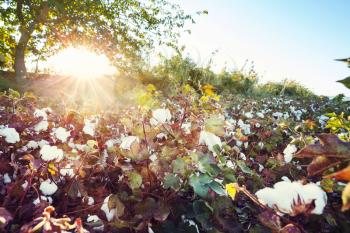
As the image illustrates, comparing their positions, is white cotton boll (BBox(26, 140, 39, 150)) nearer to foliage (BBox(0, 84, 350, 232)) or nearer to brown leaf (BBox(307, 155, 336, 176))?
foliage (BBox(0, 84, 350, 232))

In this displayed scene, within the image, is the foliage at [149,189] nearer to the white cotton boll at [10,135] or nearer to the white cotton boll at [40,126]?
the white cotton boll at [10,135]

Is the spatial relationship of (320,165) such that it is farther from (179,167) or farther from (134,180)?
(134,180)

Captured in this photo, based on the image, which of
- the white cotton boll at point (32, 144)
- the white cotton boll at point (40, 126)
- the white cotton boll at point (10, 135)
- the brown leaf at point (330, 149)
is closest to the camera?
the brown leaf at point (330, 149)

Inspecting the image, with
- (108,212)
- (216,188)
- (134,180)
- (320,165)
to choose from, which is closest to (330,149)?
(320,165)

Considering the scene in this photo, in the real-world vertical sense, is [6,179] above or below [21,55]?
below

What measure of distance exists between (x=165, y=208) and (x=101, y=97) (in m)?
10.0

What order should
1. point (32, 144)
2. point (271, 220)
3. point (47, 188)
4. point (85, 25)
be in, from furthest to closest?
point (85, 25), point (32, 144), point (47, 188), point (271, 220)

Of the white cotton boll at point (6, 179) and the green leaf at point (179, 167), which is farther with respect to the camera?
the white cotton boll at point (6, 179)

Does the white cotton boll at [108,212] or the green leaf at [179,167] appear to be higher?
the green leaf at [179,167]

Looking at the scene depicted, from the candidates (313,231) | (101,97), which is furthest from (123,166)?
(101,97)

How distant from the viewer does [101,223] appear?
1074 millimetres

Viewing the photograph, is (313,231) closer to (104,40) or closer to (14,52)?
(104,40)

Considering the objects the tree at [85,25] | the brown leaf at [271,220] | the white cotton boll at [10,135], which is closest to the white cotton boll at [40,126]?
the white cotton boll at [10,135]

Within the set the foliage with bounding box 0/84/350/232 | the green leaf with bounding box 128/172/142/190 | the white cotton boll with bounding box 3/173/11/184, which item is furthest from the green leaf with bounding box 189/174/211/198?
the white cotton boll with bounding box 3/173/11/184
